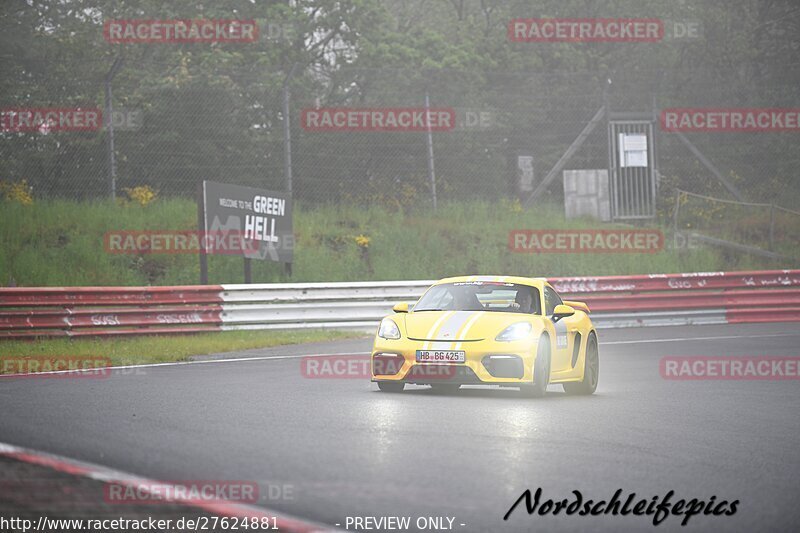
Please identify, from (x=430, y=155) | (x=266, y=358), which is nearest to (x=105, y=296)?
(x=266, y=358)

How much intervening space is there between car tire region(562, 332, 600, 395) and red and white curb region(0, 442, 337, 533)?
21.2ft

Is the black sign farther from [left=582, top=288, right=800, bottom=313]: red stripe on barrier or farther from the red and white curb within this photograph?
the red and white curb

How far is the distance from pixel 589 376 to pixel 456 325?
1762 mm

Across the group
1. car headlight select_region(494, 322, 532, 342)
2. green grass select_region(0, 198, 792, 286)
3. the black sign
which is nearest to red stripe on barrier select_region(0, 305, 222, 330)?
the black sign

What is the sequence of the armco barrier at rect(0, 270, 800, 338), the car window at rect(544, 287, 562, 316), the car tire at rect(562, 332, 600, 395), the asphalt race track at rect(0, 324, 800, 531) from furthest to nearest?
the armco barrier at rect(0, 270, 800, 338)
the car window at rect(544, 287, 562, 316)
the car tire at rect(562, 332, 600, 395)
the asphalt race track at rect(0, 324, 800, 531)

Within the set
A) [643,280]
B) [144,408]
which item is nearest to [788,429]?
[144,408]

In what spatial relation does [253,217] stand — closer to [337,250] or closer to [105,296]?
[337,250]

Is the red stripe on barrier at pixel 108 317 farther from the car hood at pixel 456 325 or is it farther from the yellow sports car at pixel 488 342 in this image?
the car hood at pixel 456 325

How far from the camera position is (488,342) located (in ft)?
38.8

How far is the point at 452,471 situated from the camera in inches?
288

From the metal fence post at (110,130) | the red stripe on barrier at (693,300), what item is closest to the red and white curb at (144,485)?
the metal fence post at (110,130)

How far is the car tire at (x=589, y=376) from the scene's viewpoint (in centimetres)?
1285

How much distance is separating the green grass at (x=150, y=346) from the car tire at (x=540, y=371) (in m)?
6.07

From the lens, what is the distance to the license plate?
11.8 meters
